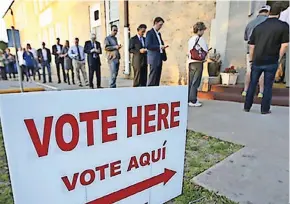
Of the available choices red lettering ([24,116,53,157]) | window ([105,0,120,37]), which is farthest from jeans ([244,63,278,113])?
window ([105,0,120,37])

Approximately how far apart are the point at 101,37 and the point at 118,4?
1.94 metres

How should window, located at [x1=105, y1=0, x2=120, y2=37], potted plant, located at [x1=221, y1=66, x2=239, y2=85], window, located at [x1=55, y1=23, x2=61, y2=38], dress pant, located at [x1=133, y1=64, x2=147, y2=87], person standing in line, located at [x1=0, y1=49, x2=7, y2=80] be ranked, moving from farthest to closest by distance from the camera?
window, located at [x1=55, y1=23, x2=61, y2=38] < person standing in line, located at [x1=0, y1=49, x2=7, y2=80] < window, located at [x1=105, y1=0, x2=120, y2=37] < potted plant, located at [x1=221, y1=66, x2=239, y2=85] < dress pant, located at [x1=133, y1=64, x2=147, y2=87]

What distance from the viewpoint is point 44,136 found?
93 centimetres

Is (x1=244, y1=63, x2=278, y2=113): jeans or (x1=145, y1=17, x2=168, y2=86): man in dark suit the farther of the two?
(x1=145, y1=17, x2=168, y2=86): man in dark suit

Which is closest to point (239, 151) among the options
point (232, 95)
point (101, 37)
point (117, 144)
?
point (117, 144)

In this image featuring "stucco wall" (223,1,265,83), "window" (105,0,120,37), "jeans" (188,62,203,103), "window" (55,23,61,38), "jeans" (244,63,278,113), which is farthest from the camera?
"window" (55,23,61,38)

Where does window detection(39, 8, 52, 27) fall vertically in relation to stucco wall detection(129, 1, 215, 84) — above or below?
above

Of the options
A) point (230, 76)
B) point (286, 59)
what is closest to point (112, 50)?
point (230, 76)

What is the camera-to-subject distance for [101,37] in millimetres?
11250

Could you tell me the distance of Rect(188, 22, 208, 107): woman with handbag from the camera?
14.0 ft

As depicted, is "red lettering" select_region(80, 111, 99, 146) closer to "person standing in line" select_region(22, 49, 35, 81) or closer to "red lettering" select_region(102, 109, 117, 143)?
"red lettering" select_region(102, 109, 117, 143)

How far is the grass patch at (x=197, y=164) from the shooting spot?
167cm

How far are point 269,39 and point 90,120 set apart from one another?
349 cm

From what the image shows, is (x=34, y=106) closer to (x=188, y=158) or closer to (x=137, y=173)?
(x=137, y=173)
